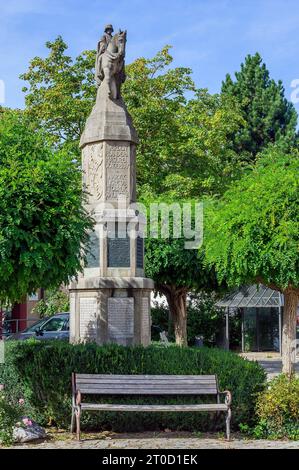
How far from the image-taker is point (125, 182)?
15.0 meters

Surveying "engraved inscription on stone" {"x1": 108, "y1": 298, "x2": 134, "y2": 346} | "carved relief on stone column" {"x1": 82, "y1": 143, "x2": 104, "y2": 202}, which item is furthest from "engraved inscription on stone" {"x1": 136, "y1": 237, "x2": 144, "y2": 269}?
"carved relief on stone column" {"x1": 82, "y1": 143, "x2": 104, "y2": 202}

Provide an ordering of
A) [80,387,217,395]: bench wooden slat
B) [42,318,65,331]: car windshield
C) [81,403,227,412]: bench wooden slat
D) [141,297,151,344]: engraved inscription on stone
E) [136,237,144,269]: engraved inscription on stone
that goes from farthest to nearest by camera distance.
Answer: [42,318,65,331]: car windshield → [136,237,144,269]: engraved inscription on stone → [141,297,151,344]: engraved inscription on stone → [80,387,217,395]: bench wooden slat → [81,403,227,412]: bench wooden slat

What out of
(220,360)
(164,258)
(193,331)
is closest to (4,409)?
(220,360)

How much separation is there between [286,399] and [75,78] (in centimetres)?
2181

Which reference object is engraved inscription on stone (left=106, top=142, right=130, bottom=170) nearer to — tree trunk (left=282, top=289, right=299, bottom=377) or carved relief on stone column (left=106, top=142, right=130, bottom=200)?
carved relief on stone column (left=106, top=142, right=130, bottom=200)

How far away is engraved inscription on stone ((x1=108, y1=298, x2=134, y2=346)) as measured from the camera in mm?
14328

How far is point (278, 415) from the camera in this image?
35.2 feet

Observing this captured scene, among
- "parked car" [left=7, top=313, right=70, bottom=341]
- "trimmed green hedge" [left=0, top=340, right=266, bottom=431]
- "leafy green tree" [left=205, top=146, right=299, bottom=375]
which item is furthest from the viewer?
"parked car" [left=7, top=313, right=70, bottom=341]

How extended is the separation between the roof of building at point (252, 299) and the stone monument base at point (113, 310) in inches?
780

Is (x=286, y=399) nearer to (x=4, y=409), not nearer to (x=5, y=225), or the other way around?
(x=4, y=409)

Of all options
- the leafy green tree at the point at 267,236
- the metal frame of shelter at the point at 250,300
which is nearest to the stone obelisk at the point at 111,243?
the leafy green tree at the point at 267,236

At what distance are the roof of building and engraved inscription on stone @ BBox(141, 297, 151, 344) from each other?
19540 millimetres

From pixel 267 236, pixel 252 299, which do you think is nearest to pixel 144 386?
pixel 267 236

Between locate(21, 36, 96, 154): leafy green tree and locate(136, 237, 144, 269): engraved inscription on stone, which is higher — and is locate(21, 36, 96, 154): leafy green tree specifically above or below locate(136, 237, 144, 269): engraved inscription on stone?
above
